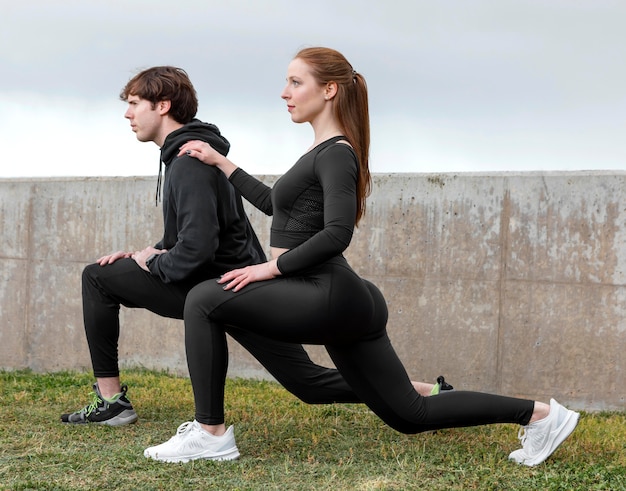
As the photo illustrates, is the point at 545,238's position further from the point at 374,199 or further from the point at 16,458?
the point at 16,458

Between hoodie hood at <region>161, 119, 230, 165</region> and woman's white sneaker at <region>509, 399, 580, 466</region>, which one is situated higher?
hoodie hood at <region>161, 119, 230, 165</region>

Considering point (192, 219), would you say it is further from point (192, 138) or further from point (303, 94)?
point (303, 94)

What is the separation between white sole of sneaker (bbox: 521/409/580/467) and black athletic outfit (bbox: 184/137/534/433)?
0.15m

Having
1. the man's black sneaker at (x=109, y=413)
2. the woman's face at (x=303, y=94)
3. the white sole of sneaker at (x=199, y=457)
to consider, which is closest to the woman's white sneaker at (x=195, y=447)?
the white sole of sneaker at (x=199, y=457)

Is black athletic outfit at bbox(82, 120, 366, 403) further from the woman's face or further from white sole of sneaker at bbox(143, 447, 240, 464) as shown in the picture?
the woman's face

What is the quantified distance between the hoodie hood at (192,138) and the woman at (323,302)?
679 mm

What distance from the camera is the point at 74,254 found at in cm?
736

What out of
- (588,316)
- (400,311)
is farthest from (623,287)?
(400,311)

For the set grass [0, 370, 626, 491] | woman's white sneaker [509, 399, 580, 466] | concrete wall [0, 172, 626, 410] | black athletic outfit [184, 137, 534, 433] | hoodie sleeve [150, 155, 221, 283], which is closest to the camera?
black athletic outfit [184, 137, 534, 433]

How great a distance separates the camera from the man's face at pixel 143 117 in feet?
13.4

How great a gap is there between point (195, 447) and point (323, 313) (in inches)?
33.8

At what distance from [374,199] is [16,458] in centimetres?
334

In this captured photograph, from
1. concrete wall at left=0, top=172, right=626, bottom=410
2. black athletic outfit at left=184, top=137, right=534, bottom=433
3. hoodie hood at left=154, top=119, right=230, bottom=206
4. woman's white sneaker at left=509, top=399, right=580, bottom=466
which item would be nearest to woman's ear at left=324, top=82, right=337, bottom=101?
black athletic outfit at left=184, top=137, right=534, bottom=433

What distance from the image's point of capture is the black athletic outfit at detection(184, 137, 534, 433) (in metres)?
3.31
